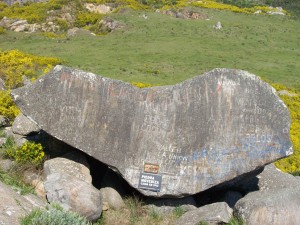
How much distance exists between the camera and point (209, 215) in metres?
10.0

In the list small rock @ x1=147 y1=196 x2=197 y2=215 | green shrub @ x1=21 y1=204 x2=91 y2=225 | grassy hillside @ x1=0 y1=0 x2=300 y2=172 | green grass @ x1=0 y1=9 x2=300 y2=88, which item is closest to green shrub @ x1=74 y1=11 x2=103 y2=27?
grassy hillside @ x1=0 y1=0 x2=300 y2=172

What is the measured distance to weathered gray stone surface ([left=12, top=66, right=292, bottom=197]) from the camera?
34.6 ft

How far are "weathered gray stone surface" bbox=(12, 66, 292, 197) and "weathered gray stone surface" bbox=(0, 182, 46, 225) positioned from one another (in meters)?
1.75

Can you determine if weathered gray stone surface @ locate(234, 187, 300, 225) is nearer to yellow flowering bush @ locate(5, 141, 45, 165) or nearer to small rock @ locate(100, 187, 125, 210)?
small rock @ locate(100, 187, 125, 210)

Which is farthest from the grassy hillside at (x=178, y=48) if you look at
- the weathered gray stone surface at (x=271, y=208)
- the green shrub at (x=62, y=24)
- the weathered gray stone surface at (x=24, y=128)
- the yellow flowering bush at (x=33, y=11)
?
the weathered gray stone surface at (x=24, y=128)

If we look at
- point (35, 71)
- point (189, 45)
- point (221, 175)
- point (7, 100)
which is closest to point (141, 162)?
point (221, 175)

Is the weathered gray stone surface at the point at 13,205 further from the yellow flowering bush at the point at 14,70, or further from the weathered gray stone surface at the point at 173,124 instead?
the yellow flowering bush at the point at 14,70

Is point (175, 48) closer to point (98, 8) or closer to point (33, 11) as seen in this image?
point (33, 11)

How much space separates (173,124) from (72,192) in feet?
10.3

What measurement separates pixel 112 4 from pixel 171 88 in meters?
56.9

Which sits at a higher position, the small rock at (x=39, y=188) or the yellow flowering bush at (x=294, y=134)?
the small rock at (x=39, y=188)

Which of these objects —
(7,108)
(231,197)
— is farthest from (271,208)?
(7,108)

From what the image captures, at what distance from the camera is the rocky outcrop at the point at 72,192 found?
376 inches

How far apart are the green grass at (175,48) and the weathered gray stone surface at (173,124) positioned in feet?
49.5
